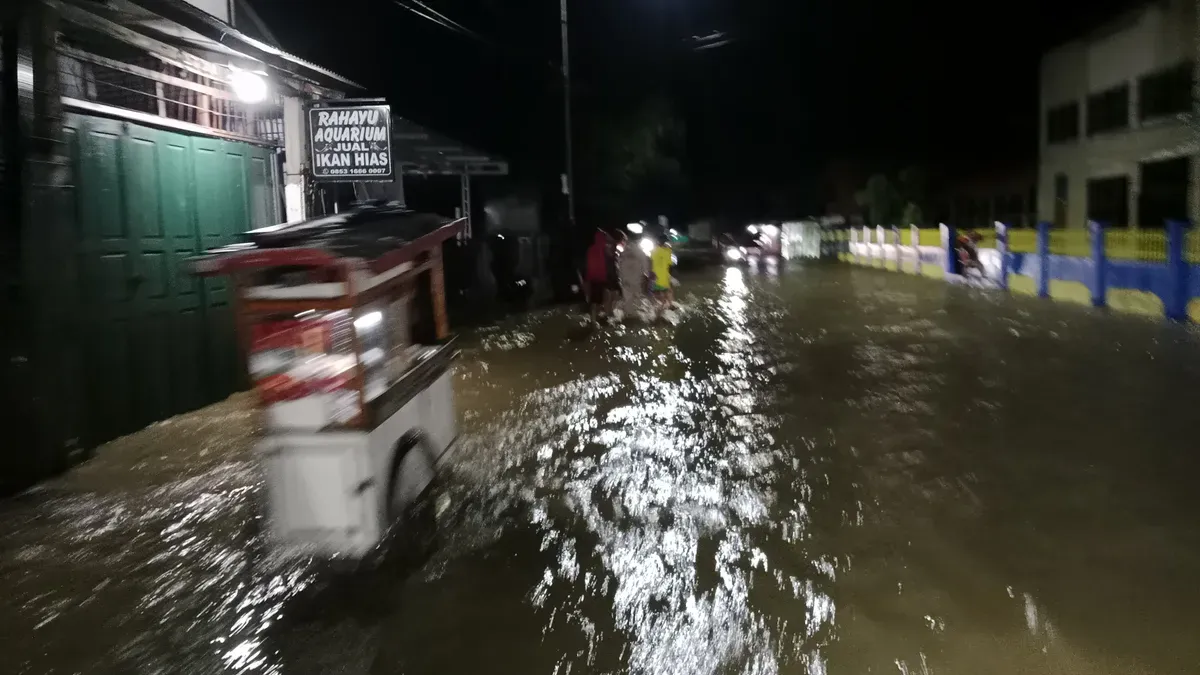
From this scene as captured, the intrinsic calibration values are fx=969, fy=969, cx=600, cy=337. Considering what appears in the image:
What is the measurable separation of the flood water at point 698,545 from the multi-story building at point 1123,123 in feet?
58.1

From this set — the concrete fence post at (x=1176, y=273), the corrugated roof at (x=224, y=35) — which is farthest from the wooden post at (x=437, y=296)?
the concrete fence post at (x=1176, y=273)

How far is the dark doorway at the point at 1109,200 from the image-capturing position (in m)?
28.8

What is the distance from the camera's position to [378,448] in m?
5.75

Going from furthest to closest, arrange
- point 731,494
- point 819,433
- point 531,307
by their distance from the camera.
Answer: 1. point 531,307
2. point 819,433
3. point 731,494

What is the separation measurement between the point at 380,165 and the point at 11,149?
14.7ft

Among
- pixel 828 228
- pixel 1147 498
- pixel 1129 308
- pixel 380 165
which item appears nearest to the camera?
pixel 1147 498

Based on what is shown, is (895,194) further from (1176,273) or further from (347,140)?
(347,140)

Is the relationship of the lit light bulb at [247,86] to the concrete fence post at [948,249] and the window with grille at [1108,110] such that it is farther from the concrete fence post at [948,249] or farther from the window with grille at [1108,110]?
the window with grille at [1108,110]

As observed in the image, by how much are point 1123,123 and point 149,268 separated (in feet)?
92.4

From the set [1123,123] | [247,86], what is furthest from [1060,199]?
[247,86]

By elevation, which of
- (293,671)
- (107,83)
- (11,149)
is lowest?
(293,671)

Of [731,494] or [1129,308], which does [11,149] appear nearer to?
[731,494]

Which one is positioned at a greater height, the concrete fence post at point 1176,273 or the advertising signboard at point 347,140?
the advertising signboard at point 347,140

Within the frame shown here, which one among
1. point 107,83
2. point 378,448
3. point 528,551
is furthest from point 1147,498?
point 107,83
